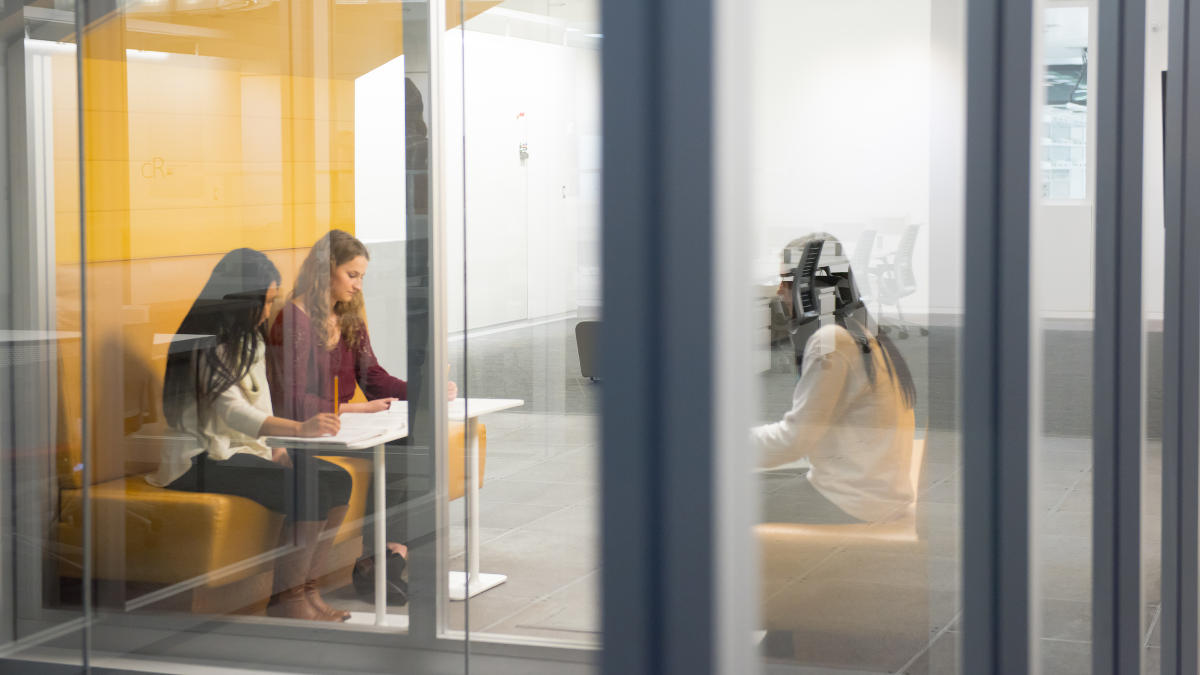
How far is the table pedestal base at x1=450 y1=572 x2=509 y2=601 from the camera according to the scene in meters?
3.18

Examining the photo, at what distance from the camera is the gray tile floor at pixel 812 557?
163 cm

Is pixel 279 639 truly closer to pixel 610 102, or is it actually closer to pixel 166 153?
pixel 166 153

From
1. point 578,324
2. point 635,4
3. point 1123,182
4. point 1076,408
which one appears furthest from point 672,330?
point 578,324

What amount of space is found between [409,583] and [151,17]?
70.0 inches

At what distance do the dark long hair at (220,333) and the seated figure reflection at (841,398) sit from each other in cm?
194

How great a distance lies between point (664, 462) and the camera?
0.76 m

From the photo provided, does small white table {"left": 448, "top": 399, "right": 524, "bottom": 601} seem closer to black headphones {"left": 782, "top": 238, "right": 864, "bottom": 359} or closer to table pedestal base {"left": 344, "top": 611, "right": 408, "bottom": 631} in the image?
table pedestal base {"left": 344, "top": 611, "right": 408, "bottom": 631}

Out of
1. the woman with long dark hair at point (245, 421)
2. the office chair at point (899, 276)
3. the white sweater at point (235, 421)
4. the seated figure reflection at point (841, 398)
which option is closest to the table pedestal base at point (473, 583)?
the woman with long dark hair at point (245, 421)

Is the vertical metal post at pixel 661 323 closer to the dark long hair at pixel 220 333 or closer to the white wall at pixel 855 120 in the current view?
the white wall at pixel 855 120

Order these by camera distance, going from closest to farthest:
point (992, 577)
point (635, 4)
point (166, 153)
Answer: point (635, 4), point (992, 577), point (166, 153)

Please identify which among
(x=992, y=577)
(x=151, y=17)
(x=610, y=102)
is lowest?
(x=992, y=577)

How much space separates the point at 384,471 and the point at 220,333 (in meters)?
0.60

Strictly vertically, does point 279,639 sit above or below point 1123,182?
below

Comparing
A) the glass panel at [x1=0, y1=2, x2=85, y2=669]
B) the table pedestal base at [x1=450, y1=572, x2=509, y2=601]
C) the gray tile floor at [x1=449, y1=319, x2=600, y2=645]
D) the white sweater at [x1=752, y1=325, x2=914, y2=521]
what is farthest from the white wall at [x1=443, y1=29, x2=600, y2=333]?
the white sweater at [x1=752, y1=325, x2=914, y2=521]
